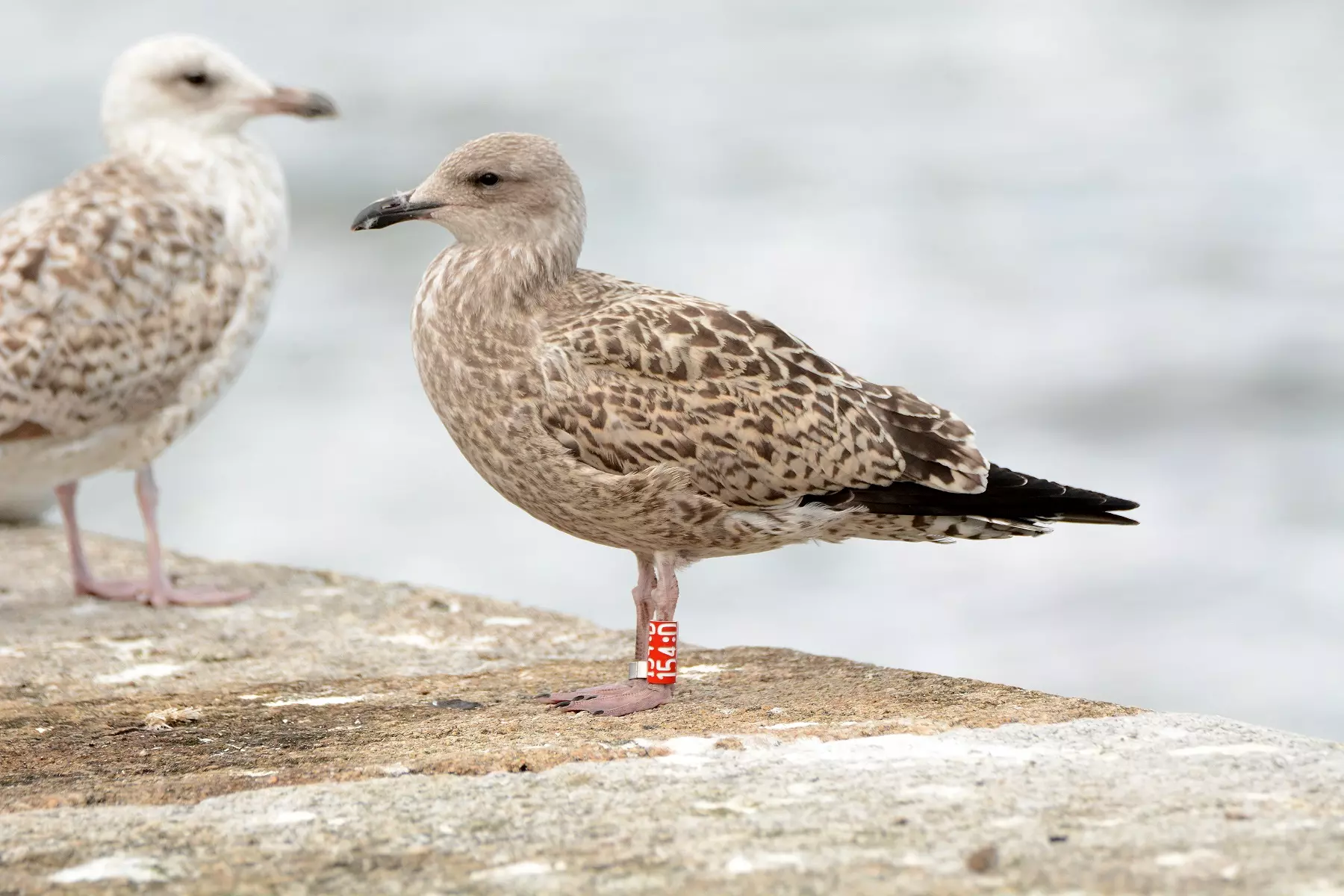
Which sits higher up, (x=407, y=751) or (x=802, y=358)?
(x=802, y=358)

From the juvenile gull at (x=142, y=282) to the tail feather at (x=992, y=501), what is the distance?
3110 mm

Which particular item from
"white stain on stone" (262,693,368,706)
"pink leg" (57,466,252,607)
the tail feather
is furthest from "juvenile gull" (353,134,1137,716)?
"pink leg" (57,466,252,607)

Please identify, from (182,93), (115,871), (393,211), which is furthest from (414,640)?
(182,93)

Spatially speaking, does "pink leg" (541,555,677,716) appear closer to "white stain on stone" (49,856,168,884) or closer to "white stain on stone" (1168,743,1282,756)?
"white stain on stone" (1168,743,1282,756)

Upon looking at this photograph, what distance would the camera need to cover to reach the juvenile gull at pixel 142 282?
253 inches

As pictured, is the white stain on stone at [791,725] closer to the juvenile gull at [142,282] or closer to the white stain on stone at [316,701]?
the white stain on stone at [316,701]

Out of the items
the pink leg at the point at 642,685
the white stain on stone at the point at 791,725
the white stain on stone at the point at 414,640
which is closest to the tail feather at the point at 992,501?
the pink leg at the point at 642,685

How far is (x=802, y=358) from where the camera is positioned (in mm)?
5141

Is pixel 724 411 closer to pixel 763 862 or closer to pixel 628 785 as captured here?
pixel 628 785

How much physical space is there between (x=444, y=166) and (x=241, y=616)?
236cm

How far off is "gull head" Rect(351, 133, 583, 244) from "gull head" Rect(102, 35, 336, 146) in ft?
9.32

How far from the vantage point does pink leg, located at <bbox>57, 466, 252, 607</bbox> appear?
6.88 m

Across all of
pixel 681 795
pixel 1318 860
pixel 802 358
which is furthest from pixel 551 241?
pixel 1318 860

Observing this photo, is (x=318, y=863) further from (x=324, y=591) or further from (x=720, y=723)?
(x=324, y=591)
